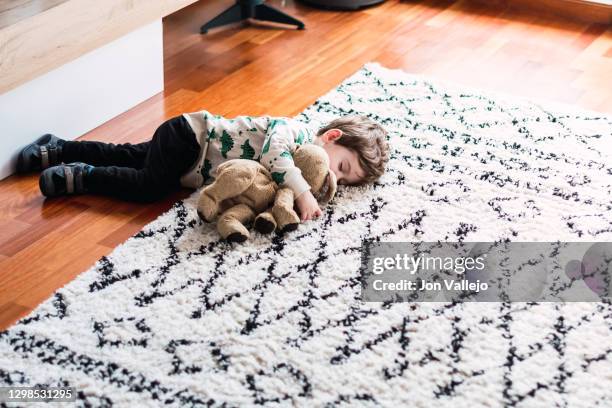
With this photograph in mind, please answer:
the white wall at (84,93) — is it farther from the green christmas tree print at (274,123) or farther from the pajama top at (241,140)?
the green christmas tree print at (274,123)

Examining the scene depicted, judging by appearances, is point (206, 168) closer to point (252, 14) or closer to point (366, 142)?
point (366, 142)

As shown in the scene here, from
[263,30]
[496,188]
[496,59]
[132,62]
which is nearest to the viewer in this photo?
[496,188]

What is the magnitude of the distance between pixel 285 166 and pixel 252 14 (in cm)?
175

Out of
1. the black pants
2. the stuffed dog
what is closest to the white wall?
the black pants

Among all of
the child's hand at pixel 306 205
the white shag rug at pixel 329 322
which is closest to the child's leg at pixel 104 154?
the white shag rug at pixel 329 322

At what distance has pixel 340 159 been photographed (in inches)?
87.6

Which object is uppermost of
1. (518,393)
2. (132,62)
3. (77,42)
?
(77,42)

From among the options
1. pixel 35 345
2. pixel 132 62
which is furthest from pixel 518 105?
pixel 35 345

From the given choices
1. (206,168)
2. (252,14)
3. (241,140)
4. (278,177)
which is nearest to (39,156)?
(206,168)

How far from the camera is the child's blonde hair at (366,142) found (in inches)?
87.2

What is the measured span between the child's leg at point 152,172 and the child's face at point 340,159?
0.37 metres

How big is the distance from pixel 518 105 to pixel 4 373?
2.01m

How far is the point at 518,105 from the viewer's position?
2.88 meters

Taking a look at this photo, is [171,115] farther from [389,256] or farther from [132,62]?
[389,256]
